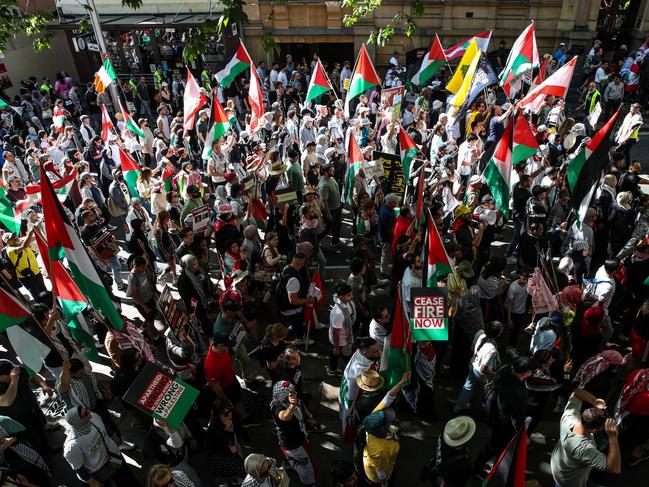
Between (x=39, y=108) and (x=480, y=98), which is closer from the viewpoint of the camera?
(x=480, y=98)

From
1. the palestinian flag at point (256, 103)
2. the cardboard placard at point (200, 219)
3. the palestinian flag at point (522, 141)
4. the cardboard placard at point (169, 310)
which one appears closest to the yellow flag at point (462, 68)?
the palestinian flag at point (522, 141)

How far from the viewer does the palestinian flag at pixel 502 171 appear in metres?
7.98

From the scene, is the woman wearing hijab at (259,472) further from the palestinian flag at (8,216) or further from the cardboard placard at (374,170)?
the palestinian flag at (8,216)

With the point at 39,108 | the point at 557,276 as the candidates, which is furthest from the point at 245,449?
the point at 39,108

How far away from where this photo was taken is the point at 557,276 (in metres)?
6.83

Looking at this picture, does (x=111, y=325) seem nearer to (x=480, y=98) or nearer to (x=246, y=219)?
(x=246, y=219)

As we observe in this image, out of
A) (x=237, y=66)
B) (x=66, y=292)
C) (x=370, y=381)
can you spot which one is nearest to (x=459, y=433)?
(x=370, y=381)

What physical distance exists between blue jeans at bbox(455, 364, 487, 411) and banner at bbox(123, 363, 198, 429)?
2.83 m

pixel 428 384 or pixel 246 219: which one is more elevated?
pixel 246 219

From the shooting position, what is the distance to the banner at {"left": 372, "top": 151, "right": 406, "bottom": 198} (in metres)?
8.79

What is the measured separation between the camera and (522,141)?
8.42m

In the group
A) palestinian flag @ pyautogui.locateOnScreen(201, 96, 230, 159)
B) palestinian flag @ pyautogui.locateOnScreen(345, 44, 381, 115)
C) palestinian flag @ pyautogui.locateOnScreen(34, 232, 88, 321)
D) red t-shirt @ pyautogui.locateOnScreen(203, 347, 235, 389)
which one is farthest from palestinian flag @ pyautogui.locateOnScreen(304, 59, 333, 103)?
red t-shirt @ pyautogui.locateOnScreen(203, 347, 235, 389)

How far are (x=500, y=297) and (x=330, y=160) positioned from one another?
17.2 ft

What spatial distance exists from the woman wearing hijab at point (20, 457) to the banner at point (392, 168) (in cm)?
631
